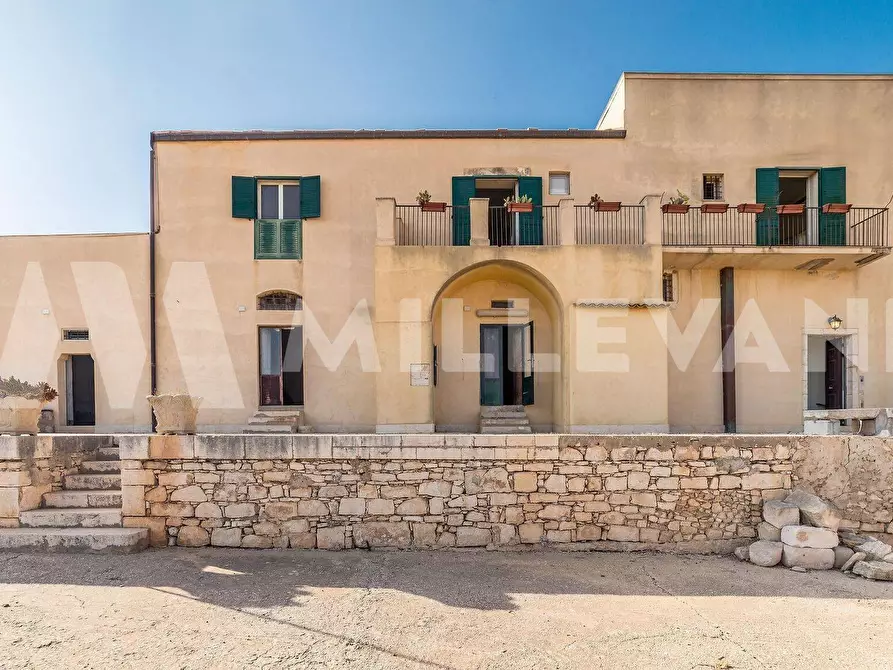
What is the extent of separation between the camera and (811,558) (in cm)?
578

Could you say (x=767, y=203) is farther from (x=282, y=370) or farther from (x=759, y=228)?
(x=282, y=370)

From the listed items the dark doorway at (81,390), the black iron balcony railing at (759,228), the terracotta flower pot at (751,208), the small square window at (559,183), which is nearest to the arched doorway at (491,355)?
the small square window at (559,183)

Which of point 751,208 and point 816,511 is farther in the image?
point 751,208

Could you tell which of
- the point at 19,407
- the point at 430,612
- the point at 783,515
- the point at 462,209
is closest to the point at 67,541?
the point at 19,407

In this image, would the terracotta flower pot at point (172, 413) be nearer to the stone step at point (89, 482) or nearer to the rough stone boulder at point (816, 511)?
the stone step at point (89, 482)

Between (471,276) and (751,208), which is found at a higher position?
(751,208)

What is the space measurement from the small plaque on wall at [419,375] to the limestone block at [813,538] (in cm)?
616

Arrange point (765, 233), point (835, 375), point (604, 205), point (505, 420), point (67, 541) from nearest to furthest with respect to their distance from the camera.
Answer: point (67, 541) < point (604, 205) < point (505, 420) < point (765, 233) < point (835, 375)

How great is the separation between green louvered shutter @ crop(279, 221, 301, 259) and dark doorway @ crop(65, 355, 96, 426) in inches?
209

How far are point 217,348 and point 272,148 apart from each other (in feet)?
16.2

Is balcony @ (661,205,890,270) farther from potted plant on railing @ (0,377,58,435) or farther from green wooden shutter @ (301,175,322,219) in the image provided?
potted plant on railing @ (0,377,58,435)

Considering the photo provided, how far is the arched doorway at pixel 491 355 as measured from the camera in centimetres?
1038

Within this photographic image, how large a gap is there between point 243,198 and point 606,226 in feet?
27.8

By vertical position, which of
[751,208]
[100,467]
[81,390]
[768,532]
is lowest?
[768,532]
